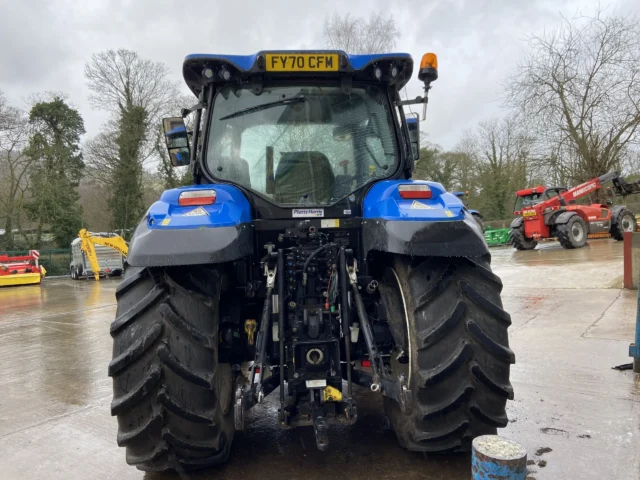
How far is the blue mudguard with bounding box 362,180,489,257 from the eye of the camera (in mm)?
2248

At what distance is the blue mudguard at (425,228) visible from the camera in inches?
88.5

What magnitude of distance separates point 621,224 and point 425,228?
17720mm

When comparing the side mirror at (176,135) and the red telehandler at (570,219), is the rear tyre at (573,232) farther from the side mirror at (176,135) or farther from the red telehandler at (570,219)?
the side mirror at (176,135)

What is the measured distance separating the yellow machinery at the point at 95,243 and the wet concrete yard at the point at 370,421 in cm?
1198

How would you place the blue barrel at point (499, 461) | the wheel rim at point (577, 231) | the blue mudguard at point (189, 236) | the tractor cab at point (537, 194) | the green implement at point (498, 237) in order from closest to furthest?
1. the blue barrel at point (499, 461)
2. the blue mudguard at point (189, 236)
3. the wheel rim at point (577, 231)
4. the tractor cab at point (537, 194)
5. the green implement at point (498, 237)

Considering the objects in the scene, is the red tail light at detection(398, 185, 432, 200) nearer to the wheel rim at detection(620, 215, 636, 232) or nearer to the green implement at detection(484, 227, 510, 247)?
the wheel rim at detection(620, 215, 636, 232)

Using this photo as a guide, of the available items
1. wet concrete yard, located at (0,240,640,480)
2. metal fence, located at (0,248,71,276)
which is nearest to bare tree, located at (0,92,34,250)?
metal fence, located at (0,248,71,276)

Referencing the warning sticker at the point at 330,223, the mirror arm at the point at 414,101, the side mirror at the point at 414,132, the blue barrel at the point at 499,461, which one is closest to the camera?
the blue barrel at the point at 499,461

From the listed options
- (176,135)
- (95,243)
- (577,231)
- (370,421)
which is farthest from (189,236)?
(95,243)

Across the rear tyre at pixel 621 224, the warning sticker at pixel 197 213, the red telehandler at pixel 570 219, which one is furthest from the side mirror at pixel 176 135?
the rear tyre at pixel 621 224

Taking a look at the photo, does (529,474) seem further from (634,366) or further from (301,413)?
(634,366)

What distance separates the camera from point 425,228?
227 centimetres

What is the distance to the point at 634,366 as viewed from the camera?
3996mm

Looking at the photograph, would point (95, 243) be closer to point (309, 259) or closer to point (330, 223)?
point (330, 223)
